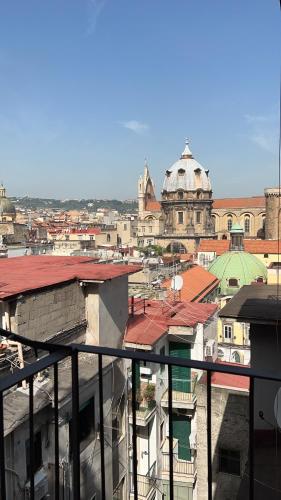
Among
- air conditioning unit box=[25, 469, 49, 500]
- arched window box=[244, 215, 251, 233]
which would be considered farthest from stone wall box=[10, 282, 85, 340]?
arched window box=[244, 215, 251, 233]

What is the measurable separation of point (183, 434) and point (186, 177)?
171 ft

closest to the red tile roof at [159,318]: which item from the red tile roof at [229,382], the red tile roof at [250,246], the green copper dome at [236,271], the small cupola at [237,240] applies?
the red tile roof at [229,382]

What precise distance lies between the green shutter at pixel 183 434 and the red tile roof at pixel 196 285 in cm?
998

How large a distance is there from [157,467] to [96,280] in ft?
22.0

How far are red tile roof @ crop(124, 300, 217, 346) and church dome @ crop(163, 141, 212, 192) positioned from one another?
155 feet

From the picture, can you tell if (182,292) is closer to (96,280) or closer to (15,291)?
(96,280)

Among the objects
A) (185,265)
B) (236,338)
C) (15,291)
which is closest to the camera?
(15,291)

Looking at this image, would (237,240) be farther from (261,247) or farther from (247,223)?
(247,223)

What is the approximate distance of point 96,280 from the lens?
34.2 ft

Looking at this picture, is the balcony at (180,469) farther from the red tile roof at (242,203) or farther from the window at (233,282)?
the red tile roof at (242,203)

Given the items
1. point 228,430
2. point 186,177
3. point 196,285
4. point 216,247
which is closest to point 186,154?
point 186,177

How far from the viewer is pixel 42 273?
35.8ft

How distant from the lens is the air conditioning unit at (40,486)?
7.31 metres

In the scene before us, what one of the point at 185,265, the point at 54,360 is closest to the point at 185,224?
the point at 185,265
